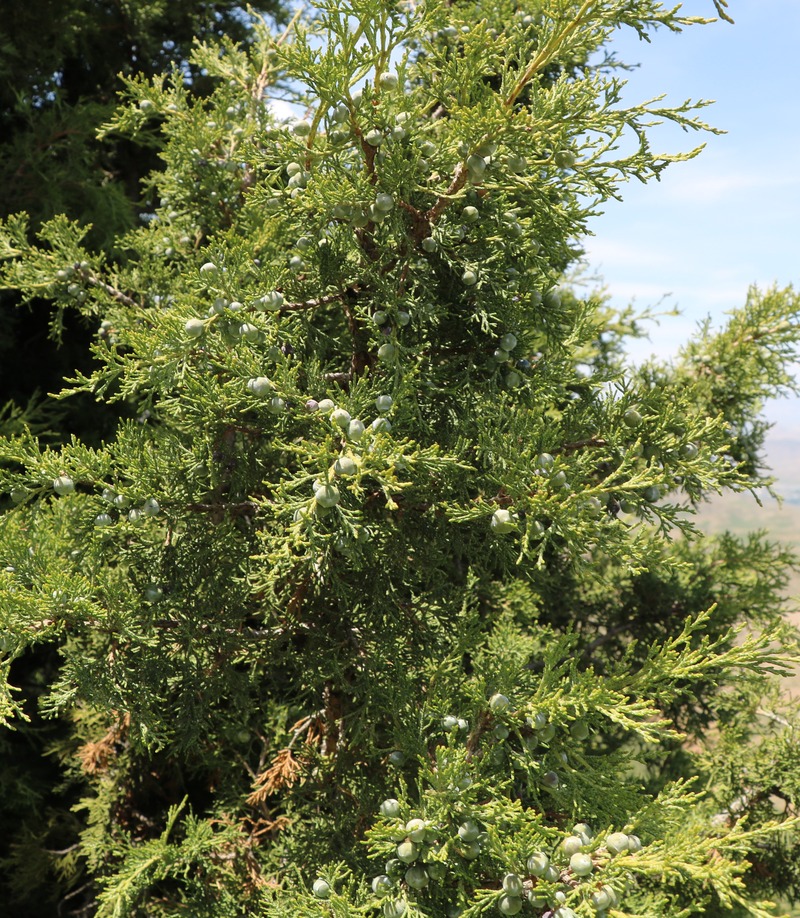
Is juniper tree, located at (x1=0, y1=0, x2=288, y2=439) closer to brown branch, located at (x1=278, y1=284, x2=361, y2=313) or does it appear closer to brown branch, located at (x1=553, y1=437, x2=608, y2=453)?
brown branch, located at (x1=278, y1=284, x2=361, y2=313)

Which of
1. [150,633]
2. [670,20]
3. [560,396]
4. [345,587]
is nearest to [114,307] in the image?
[150,633]

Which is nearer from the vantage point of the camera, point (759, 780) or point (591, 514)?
point (591, 514)

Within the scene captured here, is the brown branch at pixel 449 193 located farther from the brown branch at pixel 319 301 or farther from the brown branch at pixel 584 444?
the brown branch at pixel 584 444

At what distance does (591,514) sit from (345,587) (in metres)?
0.78

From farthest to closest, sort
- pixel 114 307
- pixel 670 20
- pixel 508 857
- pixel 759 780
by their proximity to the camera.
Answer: pixel 759 780, pixel 114 307, pixel 670 20, pixel 508 857

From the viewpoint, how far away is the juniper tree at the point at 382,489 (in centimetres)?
176

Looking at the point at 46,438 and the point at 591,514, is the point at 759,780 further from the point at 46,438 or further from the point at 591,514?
the point at 46,438

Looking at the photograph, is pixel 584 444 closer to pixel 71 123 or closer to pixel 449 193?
pixel 449 193

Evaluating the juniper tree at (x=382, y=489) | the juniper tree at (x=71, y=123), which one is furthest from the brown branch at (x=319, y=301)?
the juniper tree at (x=71, y=123)

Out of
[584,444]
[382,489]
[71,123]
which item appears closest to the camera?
[382,489]

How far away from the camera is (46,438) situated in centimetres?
454

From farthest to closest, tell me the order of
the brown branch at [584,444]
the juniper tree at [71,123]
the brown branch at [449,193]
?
the juniper tree at [71,123] < the brown branch at [584,444] < the brown branch at [449,193]

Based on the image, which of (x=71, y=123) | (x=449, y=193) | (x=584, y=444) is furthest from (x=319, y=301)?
(x=71, y=123)

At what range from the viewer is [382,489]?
187 cm
